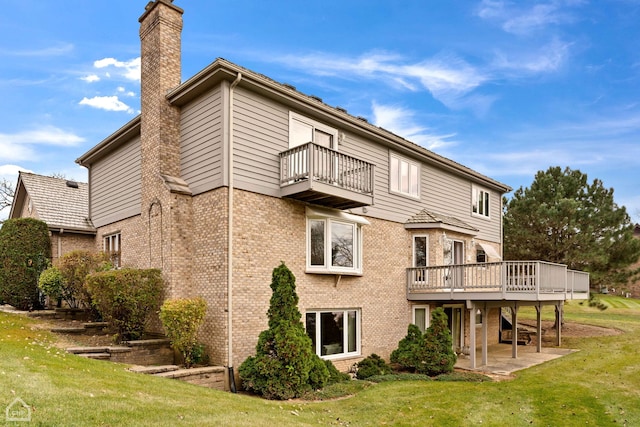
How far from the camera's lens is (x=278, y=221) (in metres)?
12.5

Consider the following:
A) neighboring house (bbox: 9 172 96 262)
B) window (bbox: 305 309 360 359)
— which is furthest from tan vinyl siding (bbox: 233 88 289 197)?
neighboring house (bbox: 9 172 96 262)

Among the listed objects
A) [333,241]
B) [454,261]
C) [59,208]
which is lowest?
[454,261]

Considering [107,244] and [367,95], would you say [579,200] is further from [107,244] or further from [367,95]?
[107,244]

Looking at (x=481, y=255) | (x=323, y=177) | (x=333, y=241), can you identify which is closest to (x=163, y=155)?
(x=323, y=177)

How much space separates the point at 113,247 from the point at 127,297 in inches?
245

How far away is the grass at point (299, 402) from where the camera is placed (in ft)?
20.7

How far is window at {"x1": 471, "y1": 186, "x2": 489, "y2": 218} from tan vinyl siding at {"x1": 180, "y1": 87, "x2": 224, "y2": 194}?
1427 cm

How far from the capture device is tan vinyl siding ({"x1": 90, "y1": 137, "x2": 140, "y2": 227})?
1541cm

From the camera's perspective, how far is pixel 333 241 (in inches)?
551

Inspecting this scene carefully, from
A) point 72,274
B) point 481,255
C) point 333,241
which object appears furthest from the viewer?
point 481,255

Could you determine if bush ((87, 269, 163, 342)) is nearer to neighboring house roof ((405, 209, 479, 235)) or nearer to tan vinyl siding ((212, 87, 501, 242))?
tan vinyl siding ((212, 87, 501, 242))

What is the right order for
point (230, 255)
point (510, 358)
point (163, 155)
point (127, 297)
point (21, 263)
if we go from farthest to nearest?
point (510, 358), point (21, 263), point (163, 155), point (127, 297), point (230, 255)

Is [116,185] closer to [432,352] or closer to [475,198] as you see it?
[432,352]

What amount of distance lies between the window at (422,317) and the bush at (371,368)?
3.67m
